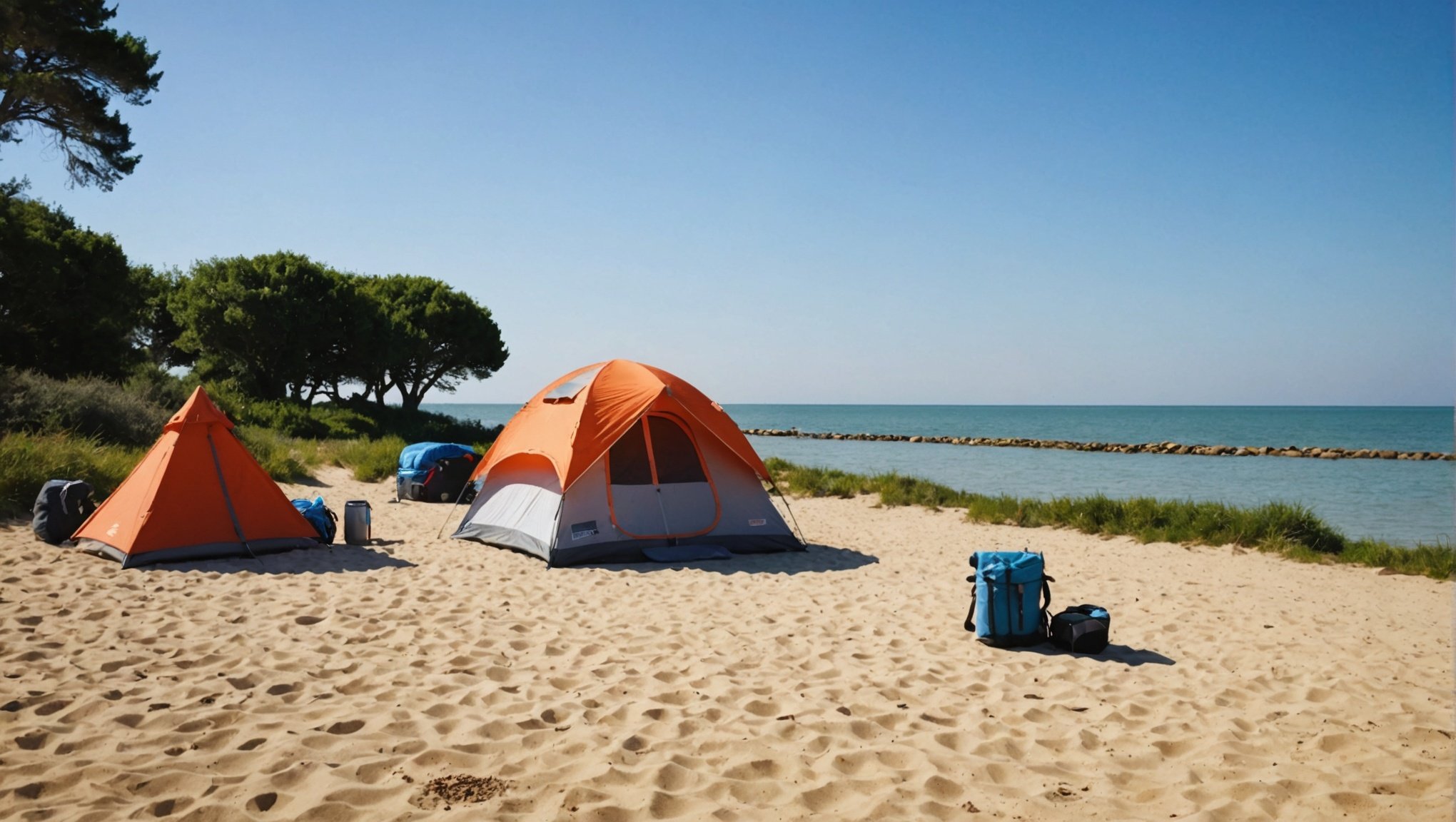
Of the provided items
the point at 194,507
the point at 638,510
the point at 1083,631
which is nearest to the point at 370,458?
the point at 194,507

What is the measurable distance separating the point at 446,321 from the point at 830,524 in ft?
94.5

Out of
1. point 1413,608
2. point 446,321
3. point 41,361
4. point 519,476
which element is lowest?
point 1413,608

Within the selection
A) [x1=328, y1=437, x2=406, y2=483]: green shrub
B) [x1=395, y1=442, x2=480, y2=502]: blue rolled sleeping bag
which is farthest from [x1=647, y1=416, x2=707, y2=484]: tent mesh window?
[x1=328, y1=437, x2=406, y2=483]: green shrub

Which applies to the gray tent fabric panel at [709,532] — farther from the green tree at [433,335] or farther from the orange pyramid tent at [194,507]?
the green tree at [433,335]

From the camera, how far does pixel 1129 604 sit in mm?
7219

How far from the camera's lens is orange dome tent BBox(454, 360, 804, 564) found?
345 inches

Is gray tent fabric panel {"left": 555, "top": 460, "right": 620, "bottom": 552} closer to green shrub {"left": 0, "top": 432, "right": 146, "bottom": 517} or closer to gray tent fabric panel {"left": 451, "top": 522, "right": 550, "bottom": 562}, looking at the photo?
gray tent fabric panel {"left": 451, "top": 522, "right": 550, "bottom": 562}

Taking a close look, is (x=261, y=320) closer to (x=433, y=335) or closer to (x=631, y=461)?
(x=433, y=335)

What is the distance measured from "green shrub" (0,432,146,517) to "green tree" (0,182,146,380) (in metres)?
9.31

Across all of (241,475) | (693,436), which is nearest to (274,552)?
(241,475)

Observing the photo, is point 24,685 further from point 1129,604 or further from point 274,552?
point 1129,604

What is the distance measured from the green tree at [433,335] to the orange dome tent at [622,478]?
1069 inches

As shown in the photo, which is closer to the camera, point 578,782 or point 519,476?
point 578,782

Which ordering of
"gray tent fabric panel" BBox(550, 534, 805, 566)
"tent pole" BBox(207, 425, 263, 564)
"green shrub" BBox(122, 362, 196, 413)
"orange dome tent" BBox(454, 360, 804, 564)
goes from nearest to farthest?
"tent pole" BBox(207, 425, 263, 564) → "gray tent fabric panel" BBox(550, 534, 805, 566) → "orange dome tent" BBox(454, 360, 804, 564) → "green shrub" BBox(122, 362, 196, 413)
